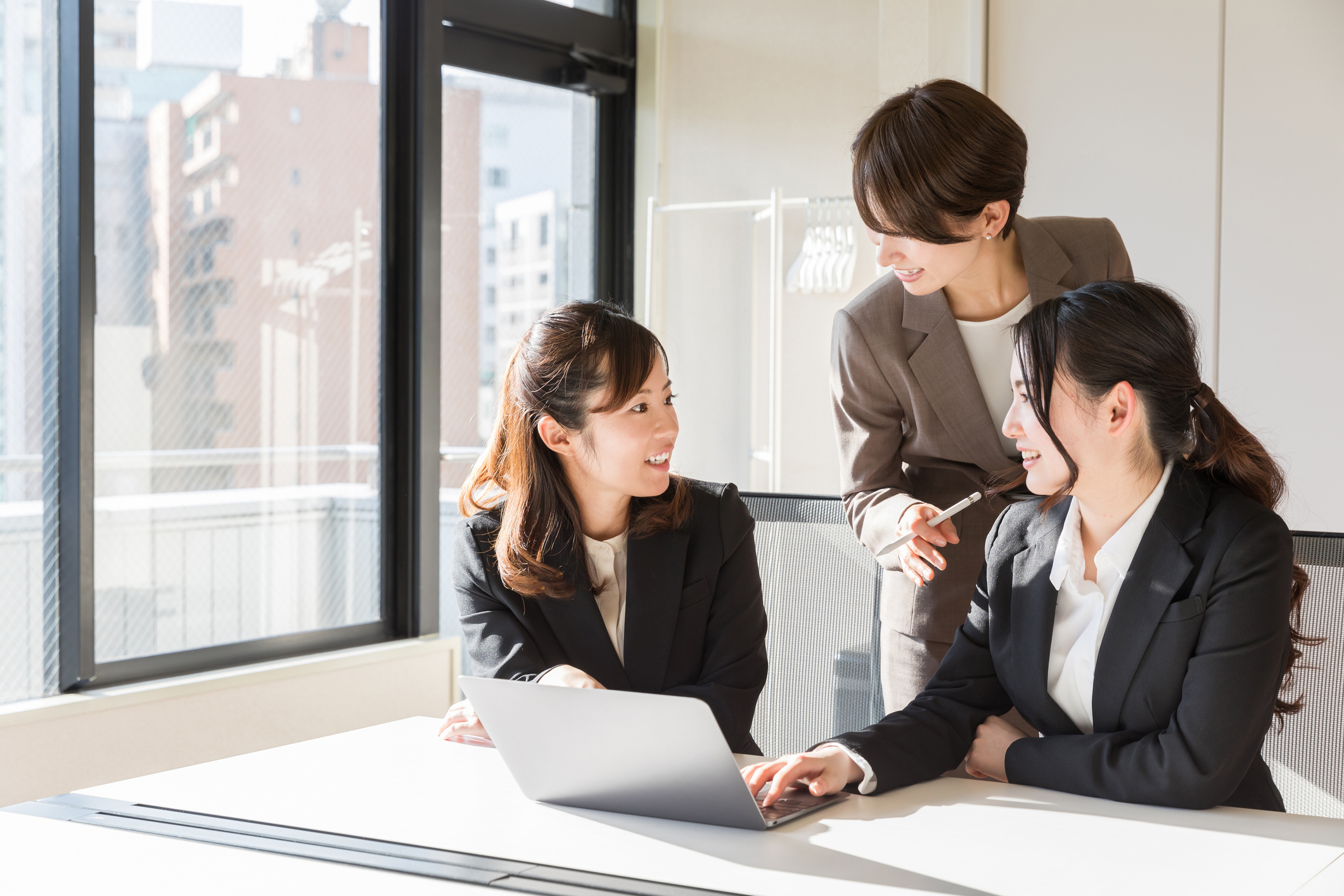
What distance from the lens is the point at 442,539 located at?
3.21 metres

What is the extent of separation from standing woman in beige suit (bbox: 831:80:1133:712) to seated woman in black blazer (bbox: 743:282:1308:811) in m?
0.17

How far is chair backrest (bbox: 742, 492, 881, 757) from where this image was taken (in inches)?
67.9

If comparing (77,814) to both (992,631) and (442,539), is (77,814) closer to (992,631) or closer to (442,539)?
(992,631)

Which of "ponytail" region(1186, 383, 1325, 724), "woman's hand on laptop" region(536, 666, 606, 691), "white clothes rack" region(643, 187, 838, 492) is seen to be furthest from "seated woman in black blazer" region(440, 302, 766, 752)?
"white clothes rack" region(643, 187, 838, 492)

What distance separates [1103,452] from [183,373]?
203cm

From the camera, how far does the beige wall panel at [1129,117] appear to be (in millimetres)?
2688

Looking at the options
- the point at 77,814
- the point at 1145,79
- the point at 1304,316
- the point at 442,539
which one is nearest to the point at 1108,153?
the point at 1145,79

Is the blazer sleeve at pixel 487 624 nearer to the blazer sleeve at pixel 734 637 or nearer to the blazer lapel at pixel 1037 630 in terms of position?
the blazer sleeve at pixel 734 637

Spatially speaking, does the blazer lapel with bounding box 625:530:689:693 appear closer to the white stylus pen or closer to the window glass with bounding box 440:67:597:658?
the white stylus pen

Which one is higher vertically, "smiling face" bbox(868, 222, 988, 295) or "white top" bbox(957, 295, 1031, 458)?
"smiling face" bbox(868, 222, 988, 295)

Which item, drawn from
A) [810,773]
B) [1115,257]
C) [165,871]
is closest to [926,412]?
[1115,257]

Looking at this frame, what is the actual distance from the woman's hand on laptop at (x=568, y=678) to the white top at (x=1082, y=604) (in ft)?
1.71

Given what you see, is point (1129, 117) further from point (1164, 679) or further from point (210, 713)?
point (210, 713)

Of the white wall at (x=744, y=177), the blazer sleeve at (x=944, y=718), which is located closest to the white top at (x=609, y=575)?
the blazer sleeve at (x=944, y=718)
